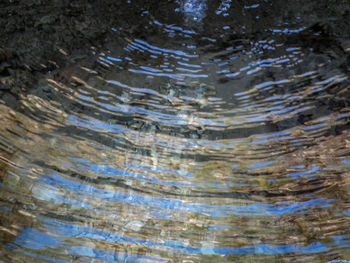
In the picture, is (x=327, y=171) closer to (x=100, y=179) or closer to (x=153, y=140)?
(x=153, y=140)

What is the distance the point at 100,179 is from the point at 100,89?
3.19 ft

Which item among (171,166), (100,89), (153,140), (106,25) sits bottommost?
(171,166)

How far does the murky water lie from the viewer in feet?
6.93

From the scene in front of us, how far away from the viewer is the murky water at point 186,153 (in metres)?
2.11

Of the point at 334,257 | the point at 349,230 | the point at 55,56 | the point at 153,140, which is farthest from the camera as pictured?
the point at 55,56

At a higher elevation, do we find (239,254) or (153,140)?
(153,140)

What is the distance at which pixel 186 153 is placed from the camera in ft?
8.84

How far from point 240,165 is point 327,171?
54 cm

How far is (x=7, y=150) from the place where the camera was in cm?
247

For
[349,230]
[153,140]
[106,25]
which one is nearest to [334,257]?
[349,230]

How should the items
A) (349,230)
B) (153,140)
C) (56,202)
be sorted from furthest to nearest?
(153,140), (56,202), (349,230)

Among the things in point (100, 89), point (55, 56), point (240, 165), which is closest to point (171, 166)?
point (240, 165)

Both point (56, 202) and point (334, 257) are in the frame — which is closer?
point (334, 257)

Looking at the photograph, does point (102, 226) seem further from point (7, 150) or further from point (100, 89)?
point (100, 89)
